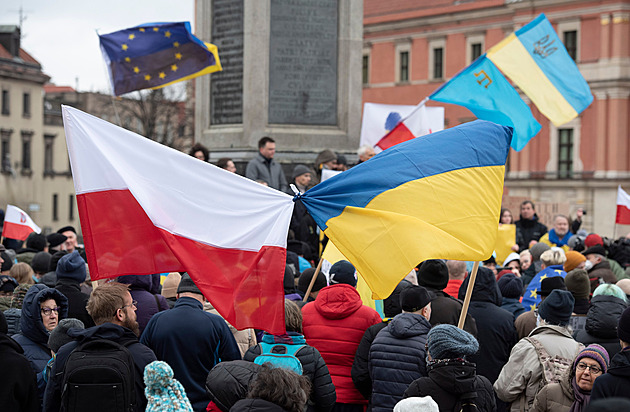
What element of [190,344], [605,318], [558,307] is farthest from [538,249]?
[190,344]

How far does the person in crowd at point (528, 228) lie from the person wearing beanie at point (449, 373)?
30.8 feet

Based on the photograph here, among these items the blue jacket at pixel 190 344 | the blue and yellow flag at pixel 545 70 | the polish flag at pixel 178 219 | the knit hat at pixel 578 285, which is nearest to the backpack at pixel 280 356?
the polish flag at pixel 178 219

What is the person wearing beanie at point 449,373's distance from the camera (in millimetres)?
4844

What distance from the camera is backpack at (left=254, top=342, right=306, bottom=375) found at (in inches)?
203

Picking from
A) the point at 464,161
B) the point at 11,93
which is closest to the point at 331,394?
the point at 464,161

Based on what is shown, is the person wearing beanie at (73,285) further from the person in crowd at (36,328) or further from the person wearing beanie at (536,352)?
the person wearing beanie at (536,352)

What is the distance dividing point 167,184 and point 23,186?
69460 millimetres

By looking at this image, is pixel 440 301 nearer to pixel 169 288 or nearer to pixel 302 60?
pixel 169 288

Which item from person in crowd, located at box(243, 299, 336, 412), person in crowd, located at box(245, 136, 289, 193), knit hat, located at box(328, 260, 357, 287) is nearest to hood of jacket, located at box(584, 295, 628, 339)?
knit hat, located at box(328, 260, 357, 287)

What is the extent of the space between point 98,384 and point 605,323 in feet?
10.8

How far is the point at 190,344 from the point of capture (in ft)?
18.8

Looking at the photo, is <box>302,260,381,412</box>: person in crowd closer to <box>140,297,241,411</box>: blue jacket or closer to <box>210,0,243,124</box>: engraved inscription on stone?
<box>140,297,241,411</box>: blue jacket

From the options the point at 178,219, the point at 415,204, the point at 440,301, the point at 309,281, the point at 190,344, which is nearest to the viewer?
the point at 190,344

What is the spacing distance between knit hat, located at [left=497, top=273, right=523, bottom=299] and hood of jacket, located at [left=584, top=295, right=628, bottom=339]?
1.55m
